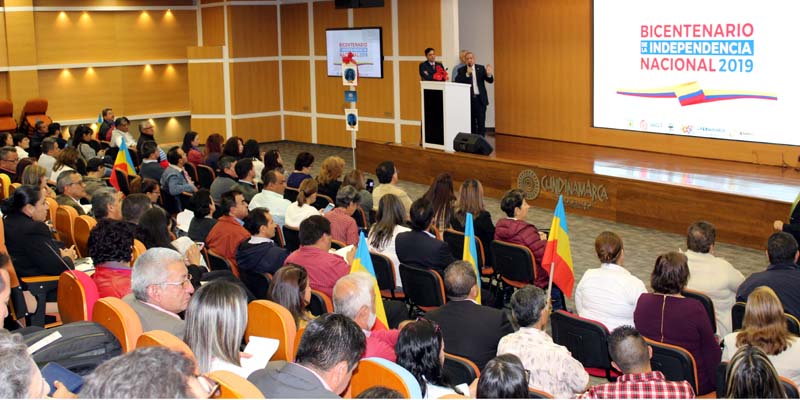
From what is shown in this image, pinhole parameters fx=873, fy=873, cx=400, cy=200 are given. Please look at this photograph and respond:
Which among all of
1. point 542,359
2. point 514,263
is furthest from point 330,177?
point 542,359

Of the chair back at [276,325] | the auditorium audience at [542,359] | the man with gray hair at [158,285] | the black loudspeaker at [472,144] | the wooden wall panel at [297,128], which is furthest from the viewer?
the wooden wall panel at [297,128]

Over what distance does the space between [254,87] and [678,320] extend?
13734 mm

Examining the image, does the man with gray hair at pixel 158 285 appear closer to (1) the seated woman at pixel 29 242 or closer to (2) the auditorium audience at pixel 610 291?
(1) the seated woman at pixel 29 242

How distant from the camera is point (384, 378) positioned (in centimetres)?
331

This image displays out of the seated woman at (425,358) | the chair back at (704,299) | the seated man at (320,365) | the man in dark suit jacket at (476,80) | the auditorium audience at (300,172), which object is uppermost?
the man in dark suit jacket at (476,80)

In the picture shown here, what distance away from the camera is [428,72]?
13352 mm

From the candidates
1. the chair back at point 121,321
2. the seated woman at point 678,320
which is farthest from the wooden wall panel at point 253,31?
the chair back at point 121,321

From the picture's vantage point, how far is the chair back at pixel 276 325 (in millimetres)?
3838

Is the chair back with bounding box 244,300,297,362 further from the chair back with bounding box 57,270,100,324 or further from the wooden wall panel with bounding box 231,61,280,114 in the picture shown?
the wooden wall panel with bounding box 231,61,280,114

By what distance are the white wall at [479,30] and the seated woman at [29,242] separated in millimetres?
10273

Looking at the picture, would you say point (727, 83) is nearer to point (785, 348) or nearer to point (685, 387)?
point (785, 348)

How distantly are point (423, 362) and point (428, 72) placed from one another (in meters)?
10.1

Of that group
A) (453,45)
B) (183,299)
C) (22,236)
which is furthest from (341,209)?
(453,45)

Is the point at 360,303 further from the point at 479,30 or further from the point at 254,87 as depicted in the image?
the point at 254,87
